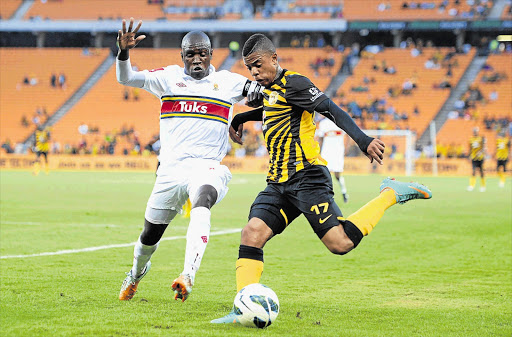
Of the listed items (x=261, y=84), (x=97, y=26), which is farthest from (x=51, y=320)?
(x=97, y=26)

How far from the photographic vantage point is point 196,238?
5496 mm

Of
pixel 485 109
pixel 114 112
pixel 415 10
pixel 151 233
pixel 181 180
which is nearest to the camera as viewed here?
pixel 181 180

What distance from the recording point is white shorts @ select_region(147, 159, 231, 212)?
615cm

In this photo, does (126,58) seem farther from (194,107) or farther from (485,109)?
(485,109)

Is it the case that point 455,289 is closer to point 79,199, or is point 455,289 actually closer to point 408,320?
point 408,320

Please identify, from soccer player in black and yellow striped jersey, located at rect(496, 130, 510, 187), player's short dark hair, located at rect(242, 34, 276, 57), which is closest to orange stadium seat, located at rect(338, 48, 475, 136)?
soccer player in black and yellow striped jersey, located at rect(496, 130, 510, 187)

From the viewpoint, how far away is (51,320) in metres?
5.39

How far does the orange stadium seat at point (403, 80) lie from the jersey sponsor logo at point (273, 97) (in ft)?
120

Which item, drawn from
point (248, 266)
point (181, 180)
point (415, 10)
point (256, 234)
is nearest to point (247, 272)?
point (248, 266)

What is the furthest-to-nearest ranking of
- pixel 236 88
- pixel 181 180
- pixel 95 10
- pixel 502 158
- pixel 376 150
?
pixel 95 10 → pixel 502 158 → pixel 236 88 → pixel 181 180 → pixel 376 150

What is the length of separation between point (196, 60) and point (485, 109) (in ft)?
127

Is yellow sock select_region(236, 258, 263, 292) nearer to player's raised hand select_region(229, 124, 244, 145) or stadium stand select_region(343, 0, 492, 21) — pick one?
player's raised hand select_region(229, 124, 244, 145)

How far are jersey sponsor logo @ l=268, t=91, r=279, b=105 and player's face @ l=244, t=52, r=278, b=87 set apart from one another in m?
0.10

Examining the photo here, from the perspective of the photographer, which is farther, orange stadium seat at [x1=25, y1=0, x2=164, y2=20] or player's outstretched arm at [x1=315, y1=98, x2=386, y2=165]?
orange stadium seat at [x1=25, y1=0, x2=164, y2=20]
